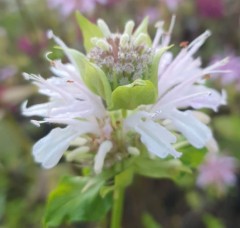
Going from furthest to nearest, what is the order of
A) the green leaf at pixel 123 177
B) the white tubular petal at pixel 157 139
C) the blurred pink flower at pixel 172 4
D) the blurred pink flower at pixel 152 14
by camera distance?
the blurred pink flower at pixel 152 14, the blurred pink flower at pixel 172 4, the green leaf at pixel 123 177, the white tubular petal at pixel 157 139

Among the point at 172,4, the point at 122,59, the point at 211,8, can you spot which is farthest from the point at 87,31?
the point at 211,8

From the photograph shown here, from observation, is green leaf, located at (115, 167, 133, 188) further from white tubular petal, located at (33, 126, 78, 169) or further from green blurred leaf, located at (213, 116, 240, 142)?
green blurred leaf, located at (213, 116, 240, 142)

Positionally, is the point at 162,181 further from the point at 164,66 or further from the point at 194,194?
the point at 164,66

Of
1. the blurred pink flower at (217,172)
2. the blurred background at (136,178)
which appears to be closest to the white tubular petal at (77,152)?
the blurred background at (136,178)

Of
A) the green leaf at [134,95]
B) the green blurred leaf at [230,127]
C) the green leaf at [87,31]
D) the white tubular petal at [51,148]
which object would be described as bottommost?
the green blurred leaf at [230,127]

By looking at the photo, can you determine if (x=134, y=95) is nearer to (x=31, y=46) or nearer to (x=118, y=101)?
(x=118, y=101)

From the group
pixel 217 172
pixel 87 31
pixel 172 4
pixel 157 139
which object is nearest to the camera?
pixel 157 139

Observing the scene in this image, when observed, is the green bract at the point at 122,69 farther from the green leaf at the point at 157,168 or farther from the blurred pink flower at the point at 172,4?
the blurred pink flower at the point at 172,4
